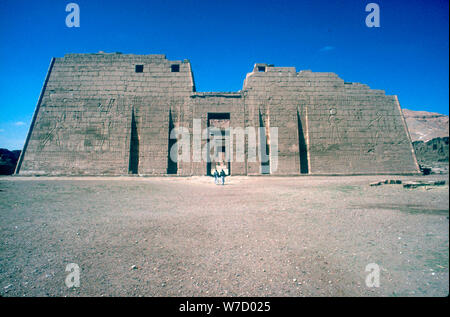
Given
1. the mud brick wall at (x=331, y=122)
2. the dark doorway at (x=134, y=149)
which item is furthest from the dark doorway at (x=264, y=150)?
the dark doorway at (x=134, y=149)

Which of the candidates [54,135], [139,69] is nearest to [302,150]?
[139,69]

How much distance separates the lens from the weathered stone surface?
1603 cm

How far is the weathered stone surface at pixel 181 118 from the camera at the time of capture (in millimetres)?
16031

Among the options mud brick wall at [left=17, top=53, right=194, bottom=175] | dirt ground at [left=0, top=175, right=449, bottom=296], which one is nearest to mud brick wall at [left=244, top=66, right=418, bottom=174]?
mud brick wall at [left=17, top=53, right=194, bottom=175]

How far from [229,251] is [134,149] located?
50.7 feet

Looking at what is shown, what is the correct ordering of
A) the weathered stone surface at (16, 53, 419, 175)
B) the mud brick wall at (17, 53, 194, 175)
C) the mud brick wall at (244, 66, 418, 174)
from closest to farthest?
the mud brick wall at (17, 53, 194, 175)
the weathered stone surface at (16, 53, 419, 175)
the mud brick wall at (244, 66, 418, 174)

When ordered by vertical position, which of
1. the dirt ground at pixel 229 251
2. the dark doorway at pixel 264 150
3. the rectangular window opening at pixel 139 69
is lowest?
the dirt ground at pixel 229 251

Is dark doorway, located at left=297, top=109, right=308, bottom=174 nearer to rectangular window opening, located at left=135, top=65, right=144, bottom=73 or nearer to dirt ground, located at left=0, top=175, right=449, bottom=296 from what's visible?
dirt ground, located at left=0, top=175, right=449, bottom=296

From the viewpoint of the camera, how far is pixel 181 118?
1666 centimetres

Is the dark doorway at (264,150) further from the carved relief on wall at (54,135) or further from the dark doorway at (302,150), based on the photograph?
the carved relief on wall at (54,135)

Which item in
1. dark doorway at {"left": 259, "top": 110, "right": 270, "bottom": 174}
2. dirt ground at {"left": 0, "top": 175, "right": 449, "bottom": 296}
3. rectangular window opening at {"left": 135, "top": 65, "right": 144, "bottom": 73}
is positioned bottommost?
dirt ground at {"left": 0, "top": 175, "right": 449, "bottom": 296}

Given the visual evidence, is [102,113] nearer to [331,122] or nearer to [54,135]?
[54,135]

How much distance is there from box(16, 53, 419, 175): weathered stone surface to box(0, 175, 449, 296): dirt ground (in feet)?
37.4

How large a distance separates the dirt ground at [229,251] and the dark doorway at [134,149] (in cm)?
1082
